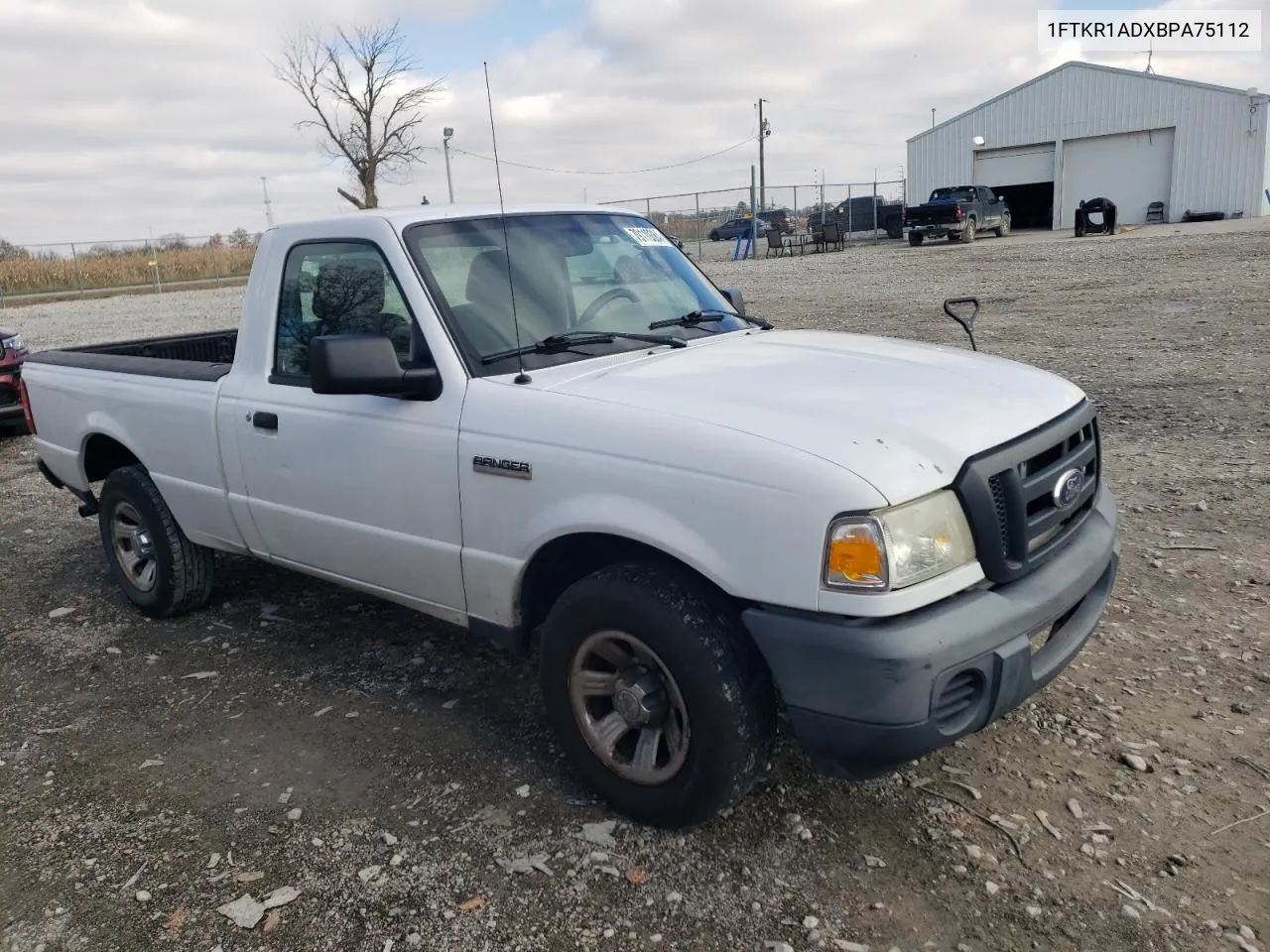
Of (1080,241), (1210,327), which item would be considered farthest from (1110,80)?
(1210,327)

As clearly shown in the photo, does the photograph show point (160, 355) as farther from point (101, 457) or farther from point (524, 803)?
point (524, 803)

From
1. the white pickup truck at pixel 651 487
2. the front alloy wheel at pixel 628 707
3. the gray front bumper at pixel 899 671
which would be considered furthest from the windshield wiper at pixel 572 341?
the gray front bumper at pixel 899 671

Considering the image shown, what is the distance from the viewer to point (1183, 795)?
10.4 feet

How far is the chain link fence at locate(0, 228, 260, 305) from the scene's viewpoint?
35.7m

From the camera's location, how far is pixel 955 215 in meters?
31.6

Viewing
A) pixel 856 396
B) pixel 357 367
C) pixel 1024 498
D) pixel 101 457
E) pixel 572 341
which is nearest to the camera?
pixel 1024 498

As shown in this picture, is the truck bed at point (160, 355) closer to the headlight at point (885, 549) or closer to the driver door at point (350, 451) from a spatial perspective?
the driver door at point (350, 451)

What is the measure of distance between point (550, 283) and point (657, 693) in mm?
1612

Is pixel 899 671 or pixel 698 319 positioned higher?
pixel 698 319

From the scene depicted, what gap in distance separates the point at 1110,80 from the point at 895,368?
39157 millimetres

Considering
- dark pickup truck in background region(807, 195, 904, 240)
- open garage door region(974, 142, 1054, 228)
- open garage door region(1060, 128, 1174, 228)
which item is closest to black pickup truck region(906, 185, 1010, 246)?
open garage door region(1060, 128, 1174, 228)

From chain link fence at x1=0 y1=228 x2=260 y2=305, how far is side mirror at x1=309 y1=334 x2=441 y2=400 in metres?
34.4

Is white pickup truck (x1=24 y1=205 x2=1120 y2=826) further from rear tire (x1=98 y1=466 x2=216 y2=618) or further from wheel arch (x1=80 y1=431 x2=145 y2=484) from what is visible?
wheel arch (x1=80 y1=431 x2=145 y2=484)

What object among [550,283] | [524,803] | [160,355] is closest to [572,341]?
[550,283]
